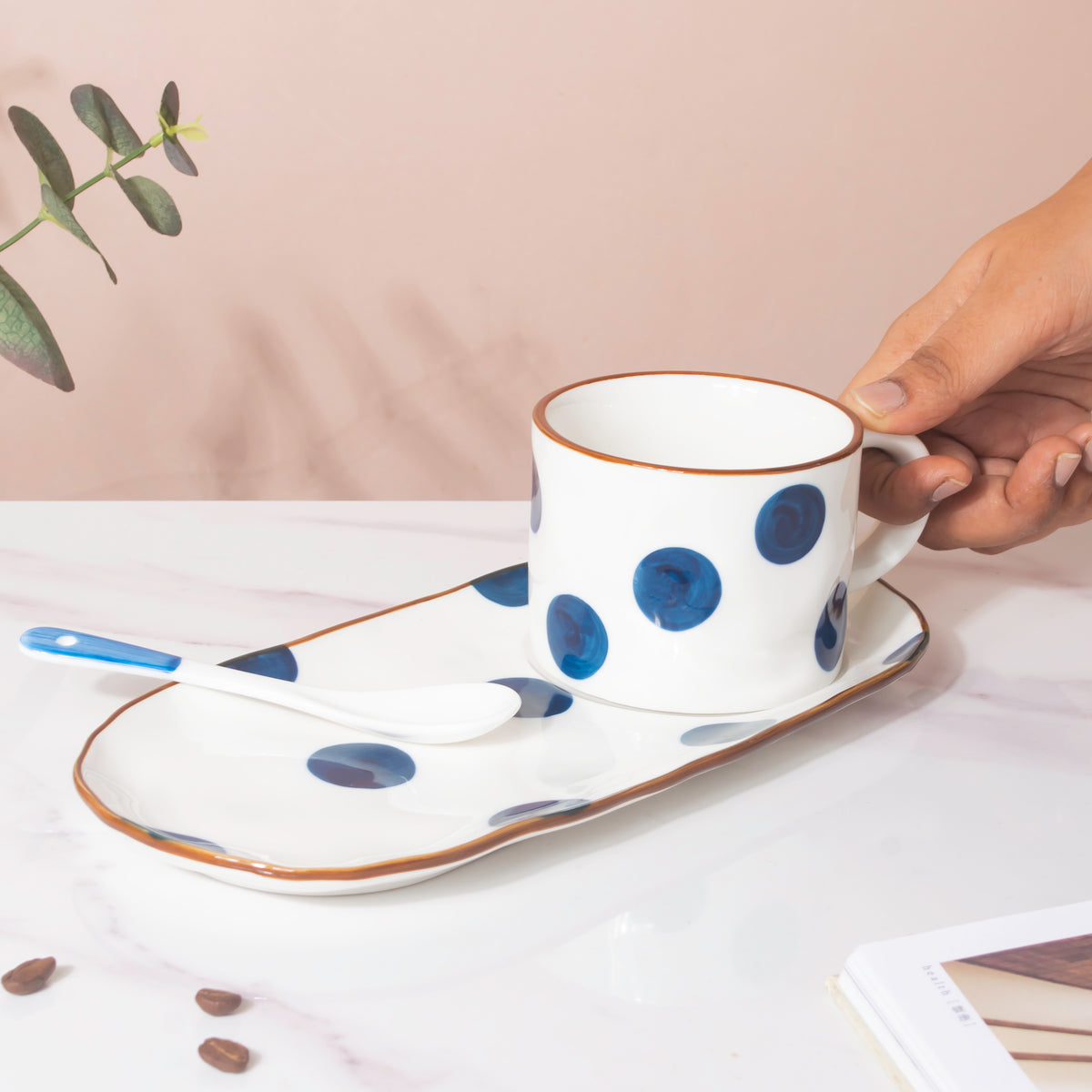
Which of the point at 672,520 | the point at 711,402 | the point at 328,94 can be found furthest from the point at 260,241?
the point at 672,520

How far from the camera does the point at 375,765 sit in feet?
1.41

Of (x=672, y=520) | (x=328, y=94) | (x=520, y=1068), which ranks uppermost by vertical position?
(x=328, y=94)

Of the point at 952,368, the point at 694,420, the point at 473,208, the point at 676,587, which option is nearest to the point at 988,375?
the point at 952,368

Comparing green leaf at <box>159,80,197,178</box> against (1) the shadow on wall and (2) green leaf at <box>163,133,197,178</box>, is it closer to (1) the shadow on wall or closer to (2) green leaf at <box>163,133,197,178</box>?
(2) green leaf at <box>163,133,197,178</box>

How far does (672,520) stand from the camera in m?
0.44

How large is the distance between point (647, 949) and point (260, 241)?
0.97 metres

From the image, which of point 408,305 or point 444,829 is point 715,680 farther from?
point 408,305

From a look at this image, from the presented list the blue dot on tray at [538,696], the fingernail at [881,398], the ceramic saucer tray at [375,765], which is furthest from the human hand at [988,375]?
the blue dot on tray at [538,696]

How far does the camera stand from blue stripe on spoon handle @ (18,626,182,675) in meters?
0.45

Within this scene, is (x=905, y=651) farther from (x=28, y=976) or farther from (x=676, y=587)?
(x=28, y=976)

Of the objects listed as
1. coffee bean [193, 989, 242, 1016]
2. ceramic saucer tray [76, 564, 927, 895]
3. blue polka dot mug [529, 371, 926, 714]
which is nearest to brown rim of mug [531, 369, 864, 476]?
blue polka dot mug [529, 371, 926, 714]

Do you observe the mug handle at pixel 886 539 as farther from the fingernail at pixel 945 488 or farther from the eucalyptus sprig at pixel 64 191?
the eucalyptus sprig at pixel 64 191

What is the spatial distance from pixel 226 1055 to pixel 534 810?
0.13 m

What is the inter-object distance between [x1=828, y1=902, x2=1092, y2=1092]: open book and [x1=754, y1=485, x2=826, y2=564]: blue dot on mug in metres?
0.16
